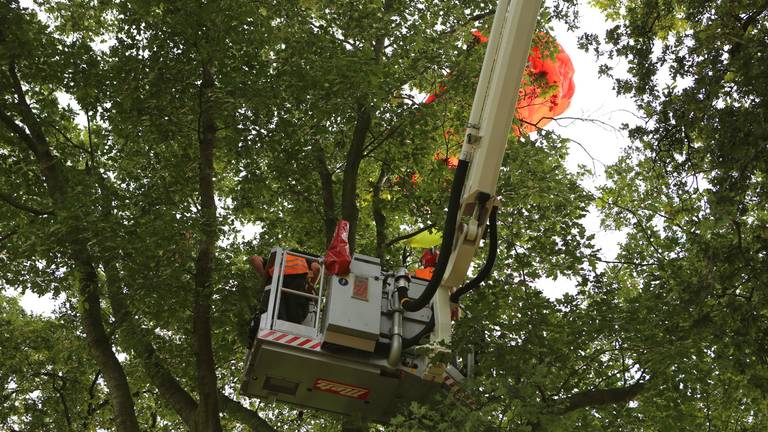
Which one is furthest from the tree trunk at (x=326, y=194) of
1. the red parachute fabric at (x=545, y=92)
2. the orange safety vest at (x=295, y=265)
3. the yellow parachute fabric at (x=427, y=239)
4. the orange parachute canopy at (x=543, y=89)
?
the orange safety vest at (x=295, y=265)

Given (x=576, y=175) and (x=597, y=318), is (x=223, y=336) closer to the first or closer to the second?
(x=597, y=318)

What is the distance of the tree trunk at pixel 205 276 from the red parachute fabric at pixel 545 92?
5.43 meters

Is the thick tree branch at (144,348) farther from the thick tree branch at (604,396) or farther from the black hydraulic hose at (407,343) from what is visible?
the thick tree branch at (604,396)

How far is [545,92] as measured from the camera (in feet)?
51.8

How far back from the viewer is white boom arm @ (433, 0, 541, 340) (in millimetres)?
9148

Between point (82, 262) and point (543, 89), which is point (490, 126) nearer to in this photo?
point (82, 262)

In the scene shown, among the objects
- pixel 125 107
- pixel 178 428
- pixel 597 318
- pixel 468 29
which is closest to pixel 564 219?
pixel 597 318

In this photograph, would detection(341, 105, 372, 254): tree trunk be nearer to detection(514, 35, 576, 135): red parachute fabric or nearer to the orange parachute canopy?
the orange parachute canopy

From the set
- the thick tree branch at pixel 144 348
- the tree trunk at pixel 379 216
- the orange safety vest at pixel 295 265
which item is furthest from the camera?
the tree trunk at pixel 379 216

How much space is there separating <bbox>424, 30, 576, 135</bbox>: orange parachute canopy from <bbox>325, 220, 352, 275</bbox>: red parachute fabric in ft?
18.7

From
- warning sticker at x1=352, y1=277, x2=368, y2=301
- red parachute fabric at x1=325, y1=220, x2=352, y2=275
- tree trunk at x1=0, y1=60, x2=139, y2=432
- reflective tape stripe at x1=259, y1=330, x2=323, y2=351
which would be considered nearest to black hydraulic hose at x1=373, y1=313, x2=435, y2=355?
warning sticker at x1=352, y1=277, x2=368, y2=301

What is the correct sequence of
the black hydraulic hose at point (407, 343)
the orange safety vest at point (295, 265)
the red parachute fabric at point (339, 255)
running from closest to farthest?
the black hydraulic hose at point (407, 343) → the red parachute fabric at point (339, 255) → the orange safety vest at point (295, 265)

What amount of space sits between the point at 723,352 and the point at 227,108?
8.04 meters

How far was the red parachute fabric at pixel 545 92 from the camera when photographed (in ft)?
51.8
